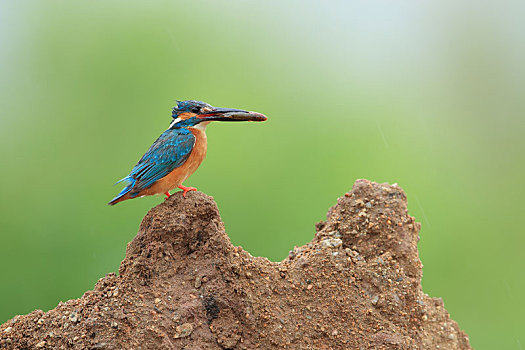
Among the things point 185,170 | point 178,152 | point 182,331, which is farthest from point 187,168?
point 182,331

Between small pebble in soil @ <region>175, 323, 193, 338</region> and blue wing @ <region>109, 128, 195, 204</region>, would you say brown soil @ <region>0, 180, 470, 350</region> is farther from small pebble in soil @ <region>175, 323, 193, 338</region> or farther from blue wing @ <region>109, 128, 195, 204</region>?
blue wing @ <region>109, 128, 195, 204</region>

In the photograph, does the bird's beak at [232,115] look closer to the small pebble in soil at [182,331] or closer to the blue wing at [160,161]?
the blue wing at [160,161]

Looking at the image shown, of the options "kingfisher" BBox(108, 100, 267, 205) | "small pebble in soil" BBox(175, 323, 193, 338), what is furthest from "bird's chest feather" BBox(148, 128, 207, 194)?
"small pebble in soil" BBox(175, 323, 193, 338)

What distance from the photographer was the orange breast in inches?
196

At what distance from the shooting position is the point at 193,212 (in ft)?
16.0

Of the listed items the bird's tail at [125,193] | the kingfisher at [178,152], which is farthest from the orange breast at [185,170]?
Result: the bird's tail at [125,193]

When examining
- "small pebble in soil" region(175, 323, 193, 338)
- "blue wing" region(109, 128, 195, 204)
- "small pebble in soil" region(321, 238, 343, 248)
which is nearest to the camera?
"small pebble in soil" region(175, 323, 193, 338)

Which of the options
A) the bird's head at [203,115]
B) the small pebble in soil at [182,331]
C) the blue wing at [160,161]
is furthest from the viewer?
the bird's head at [203,115]

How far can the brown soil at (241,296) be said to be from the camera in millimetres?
4520

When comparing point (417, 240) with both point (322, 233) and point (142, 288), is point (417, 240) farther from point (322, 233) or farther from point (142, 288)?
point (142, 288)

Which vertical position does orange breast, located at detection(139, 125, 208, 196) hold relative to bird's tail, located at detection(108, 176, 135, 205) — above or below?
above

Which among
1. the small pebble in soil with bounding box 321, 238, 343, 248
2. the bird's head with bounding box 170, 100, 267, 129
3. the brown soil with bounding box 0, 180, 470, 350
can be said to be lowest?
the brown soil with bounding box 0, 180, 470, 350

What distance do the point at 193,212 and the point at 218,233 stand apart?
0.28m

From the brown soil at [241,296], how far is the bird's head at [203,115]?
0.67 m
